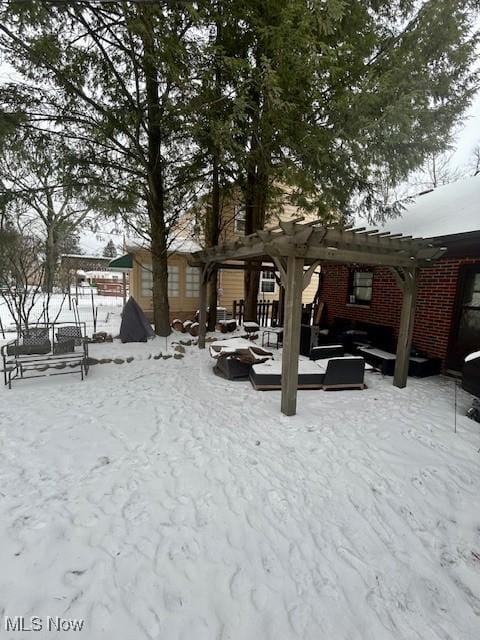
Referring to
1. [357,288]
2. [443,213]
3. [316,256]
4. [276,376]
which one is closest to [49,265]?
[276,376]

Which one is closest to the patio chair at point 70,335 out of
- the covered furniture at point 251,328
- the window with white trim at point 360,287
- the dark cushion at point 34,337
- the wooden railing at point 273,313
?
the dark cushion at point 34,337

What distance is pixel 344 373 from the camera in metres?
5.18

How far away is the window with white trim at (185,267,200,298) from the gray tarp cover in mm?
4043

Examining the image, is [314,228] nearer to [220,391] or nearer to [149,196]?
[220,391]

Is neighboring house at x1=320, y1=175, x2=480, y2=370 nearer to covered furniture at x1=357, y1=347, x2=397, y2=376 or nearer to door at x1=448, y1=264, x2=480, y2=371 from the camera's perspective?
door at x1=448, y1=264, x2=480, y2=371

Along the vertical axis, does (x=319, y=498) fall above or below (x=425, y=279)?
below

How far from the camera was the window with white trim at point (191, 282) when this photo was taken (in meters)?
11.9

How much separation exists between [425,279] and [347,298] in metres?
2.46

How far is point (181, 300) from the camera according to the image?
11820mm

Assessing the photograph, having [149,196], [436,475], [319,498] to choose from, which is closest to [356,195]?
[149,196]

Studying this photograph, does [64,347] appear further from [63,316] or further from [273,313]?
[63,316]

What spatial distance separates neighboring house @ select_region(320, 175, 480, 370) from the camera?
5.59m

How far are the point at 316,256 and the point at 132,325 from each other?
5.65 meters

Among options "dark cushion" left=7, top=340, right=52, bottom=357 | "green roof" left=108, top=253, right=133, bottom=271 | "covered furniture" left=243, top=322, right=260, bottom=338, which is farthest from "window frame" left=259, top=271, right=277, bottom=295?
"dark cushion" left=7, top=340, right=52, bottom=357
